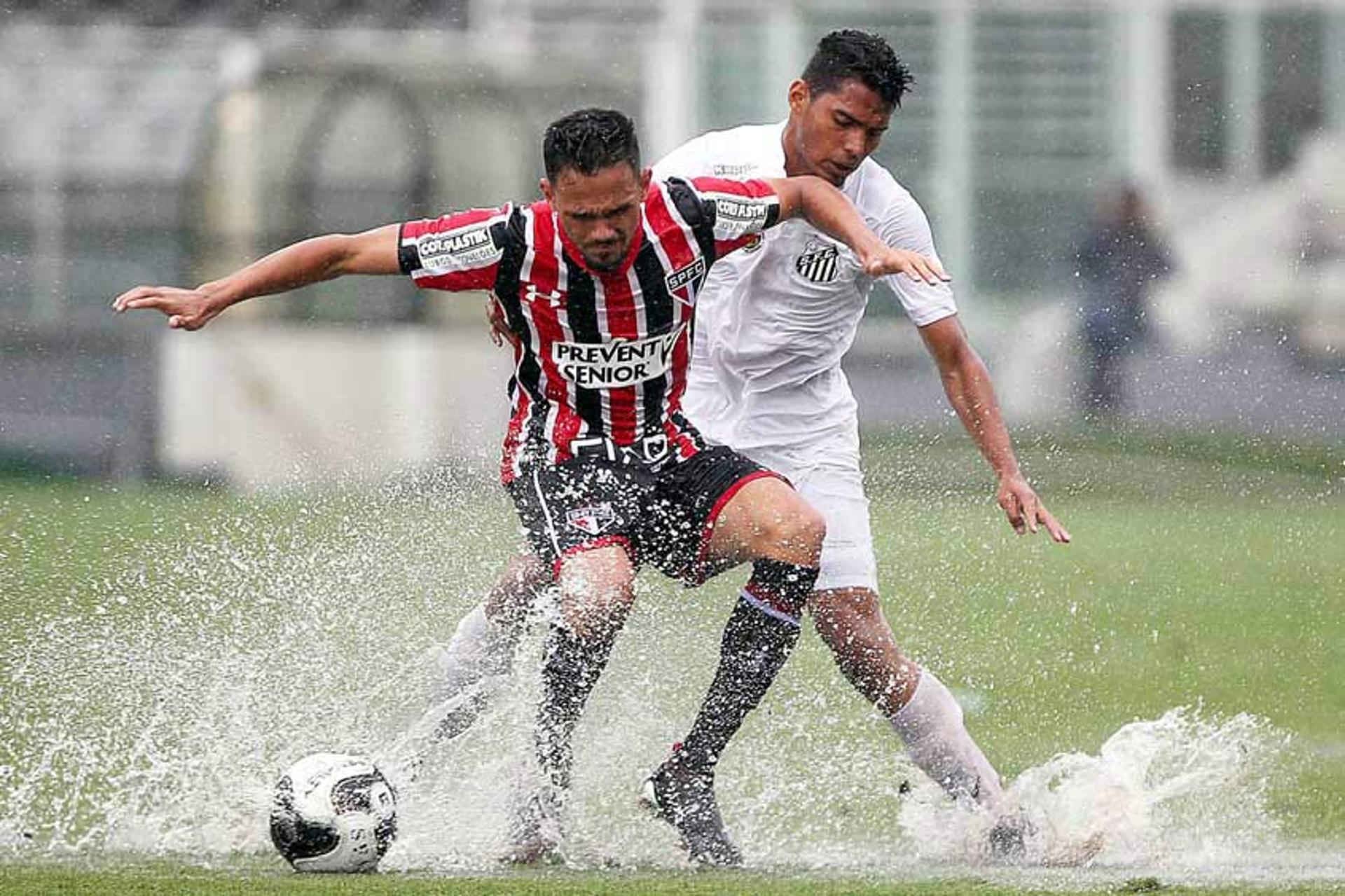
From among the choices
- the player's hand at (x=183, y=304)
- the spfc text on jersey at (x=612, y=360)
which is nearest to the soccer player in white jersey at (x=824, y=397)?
the spfc text on jersey at (x=612, y=360)

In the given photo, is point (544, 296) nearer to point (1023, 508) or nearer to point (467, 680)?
point (467, 680)

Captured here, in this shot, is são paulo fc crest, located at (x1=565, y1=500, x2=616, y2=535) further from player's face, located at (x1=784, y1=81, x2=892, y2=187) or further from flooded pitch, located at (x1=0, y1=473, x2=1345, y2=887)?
player's face, located at (x1=784, y1=81, x2=892, y2=187)

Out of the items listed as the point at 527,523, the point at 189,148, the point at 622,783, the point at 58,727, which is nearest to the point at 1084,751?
the point at 622,783

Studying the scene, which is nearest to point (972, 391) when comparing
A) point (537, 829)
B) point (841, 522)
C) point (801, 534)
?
point (841, 522)

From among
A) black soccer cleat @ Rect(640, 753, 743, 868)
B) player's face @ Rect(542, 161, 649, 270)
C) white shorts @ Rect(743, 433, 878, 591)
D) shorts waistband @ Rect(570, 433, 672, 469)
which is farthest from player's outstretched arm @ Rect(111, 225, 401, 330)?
black soccer cleat @ Rect(640, 753, 743, 868)

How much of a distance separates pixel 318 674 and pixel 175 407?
29.7 ft

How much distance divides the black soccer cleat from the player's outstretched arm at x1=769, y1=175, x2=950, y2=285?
1.19m

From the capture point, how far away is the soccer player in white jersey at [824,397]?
5465 mm

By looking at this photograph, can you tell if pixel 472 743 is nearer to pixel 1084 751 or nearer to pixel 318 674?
pixel 318 674

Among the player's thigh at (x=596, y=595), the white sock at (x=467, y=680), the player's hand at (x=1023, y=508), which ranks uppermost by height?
the player's hand at (x=1023, y=508)

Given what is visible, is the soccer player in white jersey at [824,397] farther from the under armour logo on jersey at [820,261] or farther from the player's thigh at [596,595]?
the player's thigh at [596,595]

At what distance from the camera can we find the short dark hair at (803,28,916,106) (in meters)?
5.47

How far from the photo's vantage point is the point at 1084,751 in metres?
6.72

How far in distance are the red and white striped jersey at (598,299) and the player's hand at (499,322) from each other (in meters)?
0.02
